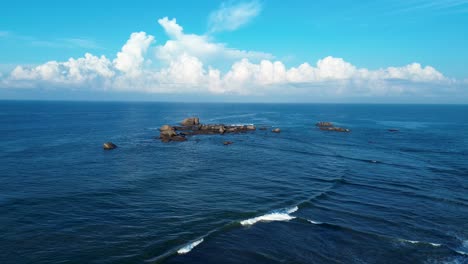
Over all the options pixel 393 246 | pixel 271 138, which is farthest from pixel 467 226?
pixel 271 138

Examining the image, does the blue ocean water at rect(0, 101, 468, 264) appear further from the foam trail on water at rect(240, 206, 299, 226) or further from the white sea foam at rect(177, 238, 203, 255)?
the foam trail on water at rect(240, 206, 299, 226)

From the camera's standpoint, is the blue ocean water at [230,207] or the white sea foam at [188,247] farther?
the blue ocean water at [230,207]

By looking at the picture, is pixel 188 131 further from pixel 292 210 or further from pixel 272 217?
pixel 272 217

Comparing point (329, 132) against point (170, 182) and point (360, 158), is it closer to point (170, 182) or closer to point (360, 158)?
point (360, 158)

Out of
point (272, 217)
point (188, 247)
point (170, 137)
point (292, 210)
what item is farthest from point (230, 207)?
point (170, 137)

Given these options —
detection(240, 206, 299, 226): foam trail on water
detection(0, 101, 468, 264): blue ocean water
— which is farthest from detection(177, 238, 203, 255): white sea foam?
detection(240, 206, 299, 226): foam trail on water

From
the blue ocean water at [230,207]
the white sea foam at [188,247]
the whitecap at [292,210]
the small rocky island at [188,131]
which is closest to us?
the white sea foam at [188,247]

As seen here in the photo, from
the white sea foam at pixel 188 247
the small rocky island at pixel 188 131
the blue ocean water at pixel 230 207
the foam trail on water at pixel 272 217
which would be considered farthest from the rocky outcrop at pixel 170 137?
the white sea foam at pixel 188 247

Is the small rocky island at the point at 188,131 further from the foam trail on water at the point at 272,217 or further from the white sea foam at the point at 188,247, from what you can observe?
the white sea foam at the point at 188,247
